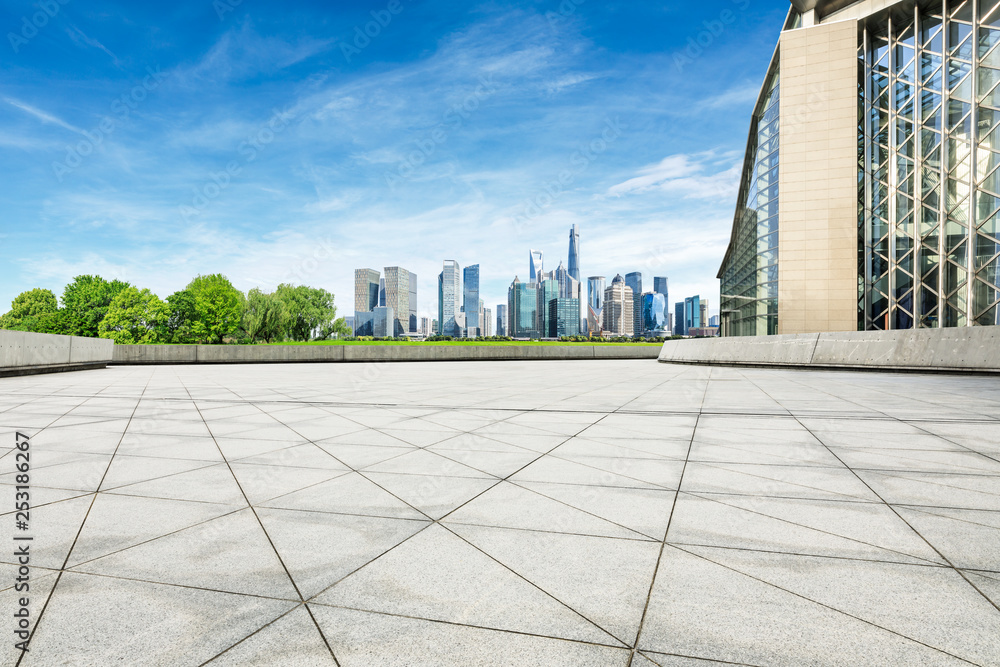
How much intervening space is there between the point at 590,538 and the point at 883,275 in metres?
37.7

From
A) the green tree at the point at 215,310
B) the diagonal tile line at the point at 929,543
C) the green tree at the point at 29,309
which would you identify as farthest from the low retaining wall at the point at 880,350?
the green tree at the point at 29,309

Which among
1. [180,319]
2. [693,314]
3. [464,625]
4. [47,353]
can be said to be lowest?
[464,625]

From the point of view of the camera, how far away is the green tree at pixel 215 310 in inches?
2463

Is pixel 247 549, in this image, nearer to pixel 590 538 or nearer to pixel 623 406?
pixel 590 538

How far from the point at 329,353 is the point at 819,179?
3471 cm

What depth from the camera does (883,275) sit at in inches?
1226

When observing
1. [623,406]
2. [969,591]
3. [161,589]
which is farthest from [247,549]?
[623,406]

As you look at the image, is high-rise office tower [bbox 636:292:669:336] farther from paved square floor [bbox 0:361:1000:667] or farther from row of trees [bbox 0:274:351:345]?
paved square floor [bbox 0:361:1000:667]

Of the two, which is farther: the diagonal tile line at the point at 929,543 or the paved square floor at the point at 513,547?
the diagonal tile line at the point at 929,543

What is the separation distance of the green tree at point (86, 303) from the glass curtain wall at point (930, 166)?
8286cm

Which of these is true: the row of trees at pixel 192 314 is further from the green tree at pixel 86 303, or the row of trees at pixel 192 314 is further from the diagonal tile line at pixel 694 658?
the diagonal tile line at pixel 694 658

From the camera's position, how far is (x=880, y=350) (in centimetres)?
1569

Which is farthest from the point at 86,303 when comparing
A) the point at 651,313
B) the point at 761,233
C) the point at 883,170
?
the point at 651,313

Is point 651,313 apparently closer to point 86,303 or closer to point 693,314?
point 693,314
